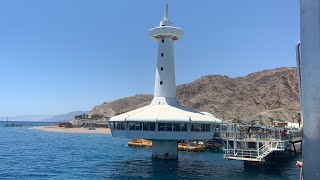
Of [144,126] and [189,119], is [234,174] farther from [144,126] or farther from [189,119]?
[144,126]

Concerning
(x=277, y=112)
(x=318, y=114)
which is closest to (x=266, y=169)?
(x=318, y=114)

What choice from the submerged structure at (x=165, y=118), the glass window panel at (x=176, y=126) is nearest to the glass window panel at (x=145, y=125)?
the submerged structure at (x=165, y=118)

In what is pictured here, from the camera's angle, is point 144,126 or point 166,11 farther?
point 166,11

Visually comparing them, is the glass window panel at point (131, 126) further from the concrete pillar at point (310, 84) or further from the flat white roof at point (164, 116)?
the concrete pillar at point (310, 84)

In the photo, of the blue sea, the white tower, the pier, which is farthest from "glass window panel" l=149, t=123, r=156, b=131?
the pier

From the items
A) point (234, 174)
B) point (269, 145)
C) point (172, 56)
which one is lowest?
point (234, 174)

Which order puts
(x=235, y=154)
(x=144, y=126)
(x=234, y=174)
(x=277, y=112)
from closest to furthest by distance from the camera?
(x=234, y=174) → (x=235, y=154) → (x=144, y=126) → (x=277, y=112)

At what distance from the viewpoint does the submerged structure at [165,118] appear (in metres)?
54.4

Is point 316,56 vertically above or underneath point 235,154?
above

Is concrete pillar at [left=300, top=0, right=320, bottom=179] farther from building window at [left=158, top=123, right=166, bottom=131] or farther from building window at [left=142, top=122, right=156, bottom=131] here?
building window at [left=142, top=122, right=156, bottom=131]

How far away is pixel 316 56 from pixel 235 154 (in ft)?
163

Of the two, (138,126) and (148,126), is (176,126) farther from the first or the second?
(138,126)

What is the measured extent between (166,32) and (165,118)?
53.3ft

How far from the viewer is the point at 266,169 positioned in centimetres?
5025
